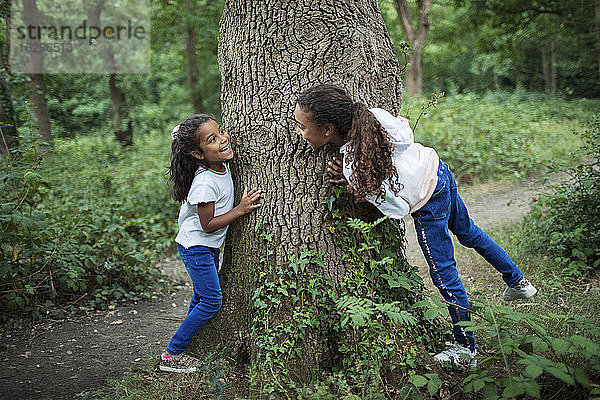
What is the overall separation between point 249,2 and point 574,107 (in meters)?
15.4

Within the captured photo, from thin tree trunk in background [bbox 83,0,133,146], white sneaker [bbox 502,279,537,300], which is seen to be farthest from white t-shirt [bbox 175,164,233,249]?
thin tree trunk in background [bbox 83,0,133,146]

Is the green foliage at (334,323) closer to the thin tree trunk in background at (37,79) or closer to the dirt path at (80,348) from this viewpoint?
the dirt path at (80,348)

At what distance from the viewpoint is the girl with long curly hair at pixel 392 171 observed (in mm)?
2725

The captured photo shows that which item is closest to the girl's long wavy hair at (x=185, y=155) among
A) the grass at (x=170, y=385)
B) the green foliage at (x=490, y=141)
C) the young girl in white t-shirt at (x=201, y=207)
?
the young girl in white t-shirt at (x=201, y=207)

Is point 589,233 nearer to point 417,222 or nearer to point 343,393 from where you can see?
point 417,222

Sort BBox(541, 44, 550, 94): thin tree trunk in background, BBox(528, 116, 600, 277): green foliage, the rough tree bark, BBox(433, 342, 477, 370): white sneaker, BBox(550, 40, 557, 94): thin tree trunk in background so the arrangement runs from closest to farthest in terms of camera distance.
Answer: BBox(433, 342, 477, 370): white sneaker < BBox(528, 116, 600, 277): green foliage < the rough tree bark < BBox(550, 40, 557, 94): thin tree trunk in background < BBox(541, 44, 550, 94): thin tree trunk in background

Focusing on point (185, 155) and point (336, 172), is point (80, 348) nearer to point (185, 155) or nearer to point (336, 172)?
point (185, 155)

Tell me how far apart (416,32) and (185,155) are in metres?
13.7

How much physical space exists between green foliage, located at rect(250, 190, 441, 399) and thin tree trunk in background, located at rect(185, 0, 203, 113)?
12379mm

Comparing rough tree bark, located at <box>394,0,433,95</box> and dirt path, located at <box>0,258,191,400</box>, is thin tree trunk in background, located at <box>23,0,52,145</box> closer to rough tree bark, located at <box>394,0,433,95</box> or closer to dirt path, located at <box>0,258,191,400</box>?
dirt path, located at <box>0,258,191,400</box>

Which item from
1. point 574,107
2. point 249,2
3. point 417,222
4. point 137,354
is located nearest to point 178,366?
point 137,354

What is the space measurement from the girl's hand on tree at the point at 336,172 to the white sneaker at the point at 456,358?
118cm

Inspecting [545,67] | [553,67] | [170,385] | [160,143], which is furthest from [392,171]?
[545,67]

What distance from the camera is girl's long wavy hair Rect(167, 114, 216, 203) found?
10.1 ft
